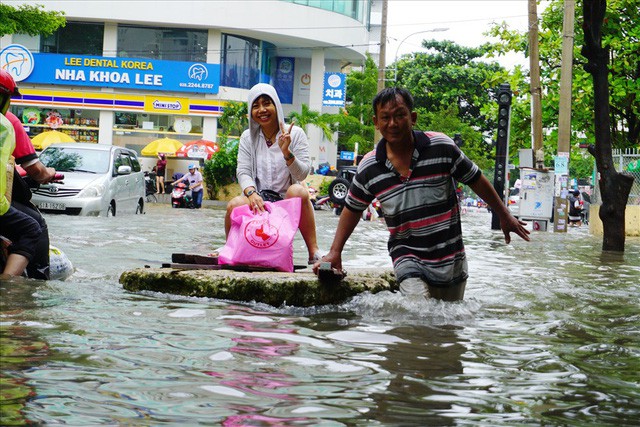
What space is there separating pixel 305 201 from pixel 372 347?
248cm

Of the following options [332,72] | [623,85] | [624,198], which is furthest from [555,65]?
[332,72]

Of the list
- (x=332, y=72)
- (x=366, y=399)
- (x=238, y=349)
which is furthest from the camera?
(x=332, y=72)

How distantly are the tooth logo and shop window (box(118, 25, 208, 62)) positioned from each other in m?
4.86

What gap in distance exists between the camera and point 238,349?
4637 millimetres

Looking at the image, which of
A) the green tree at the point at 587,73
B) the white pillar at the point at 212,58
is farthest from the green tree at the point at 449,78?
the green tree at the point at 587,73

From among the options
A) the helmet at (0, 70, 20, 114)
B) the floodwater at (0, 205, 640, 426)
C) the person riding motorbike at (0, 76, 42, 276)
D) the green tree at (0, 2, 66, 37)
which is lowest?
the floodwater at (0, 205, 640, 426)

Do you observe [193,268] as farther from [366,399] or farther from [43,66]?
[43,66]

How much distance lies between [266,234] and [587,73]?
1122 inches

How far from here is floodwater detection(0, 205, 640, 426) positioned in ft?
11.2

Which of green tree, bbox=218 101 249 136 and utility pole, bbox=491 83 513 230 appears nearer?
utility pole, bbox=491 83 513 230

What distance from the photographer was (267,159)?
753 cm

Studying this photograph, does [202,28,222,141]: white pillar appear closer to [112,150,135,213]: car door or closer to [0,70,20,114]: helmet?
[112,150,135,213]: car door

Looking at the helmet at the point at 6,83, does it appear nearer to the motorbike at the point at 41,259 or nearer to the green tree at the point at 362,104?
the motorbike at the point at 41,259

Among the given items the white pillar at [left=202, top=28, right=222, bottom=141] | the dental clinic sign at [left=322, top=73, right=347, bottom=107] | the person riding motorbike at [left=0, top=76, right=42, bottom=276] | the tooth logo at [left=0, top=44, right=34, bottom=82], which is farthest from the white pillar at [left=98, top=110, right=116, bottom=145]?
the person riding motorbike at [left=0, top=76, right=42, bottom=276]
